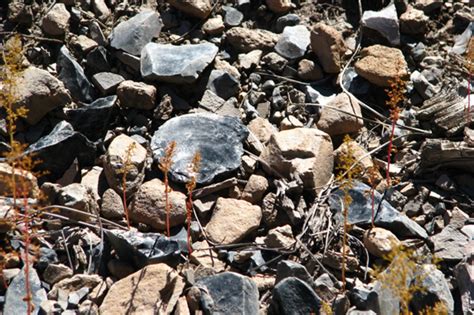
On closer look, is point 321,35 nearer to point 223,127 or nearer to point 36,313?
point 223,127

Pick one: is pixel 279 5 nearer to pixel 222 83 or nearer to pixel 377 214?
pixel 222 83

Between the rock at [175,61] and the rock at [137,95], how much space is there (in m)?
0.13

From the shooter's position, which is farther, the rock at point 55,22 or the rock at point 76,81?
the rock at point 55,22

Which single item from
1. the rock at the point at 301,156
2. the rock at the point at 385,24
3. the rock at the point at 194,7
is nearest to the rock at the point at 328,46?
the rock at the point at 385,24

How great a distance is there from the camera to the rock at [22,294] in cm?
401

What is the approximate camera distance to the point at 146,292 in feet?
13.1

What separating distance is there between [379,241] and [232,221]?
3.08 ft

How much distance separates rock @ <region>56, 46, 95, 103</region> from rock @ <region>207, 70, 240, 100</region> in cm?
91

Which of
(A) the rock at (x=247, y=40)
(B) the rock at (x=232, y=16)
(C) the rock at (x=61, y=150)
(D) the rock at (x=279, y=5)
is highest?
(D) the rock at (x=279, y=5)

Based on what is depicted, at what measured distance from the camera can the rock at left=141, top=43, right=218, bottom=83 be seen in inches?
201

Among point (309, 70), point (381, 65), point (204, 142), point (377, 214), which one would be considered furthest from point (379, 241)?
point (309, 70)

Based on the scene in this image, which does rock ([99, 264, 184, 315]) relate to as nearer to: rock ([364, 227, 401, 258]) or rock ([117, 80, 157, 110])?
rock ([364, 227, 401, 258])

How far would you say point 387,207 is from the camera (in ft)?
14.9

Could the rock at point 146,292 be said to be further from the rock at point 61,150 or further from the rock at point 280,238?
the rock at point 61,150
